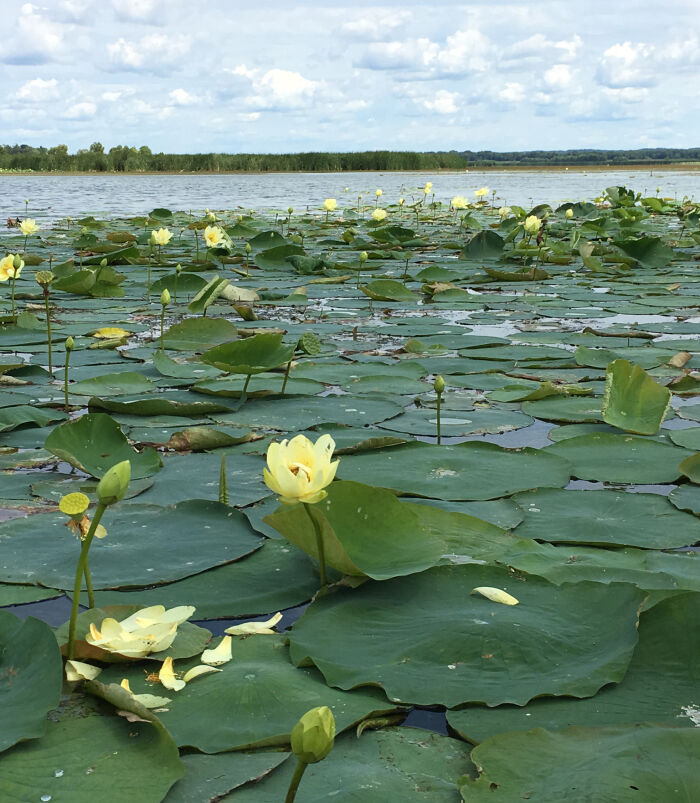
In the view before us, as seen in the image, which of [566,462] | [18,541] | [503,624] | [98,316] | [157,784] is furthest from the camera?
[98,316]

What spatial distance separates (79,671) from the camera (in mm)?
1095

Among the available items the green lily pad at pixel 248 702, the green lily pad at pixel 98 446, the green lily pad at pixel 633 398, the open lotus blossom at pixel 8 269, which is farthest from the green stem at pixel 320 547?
the open lotus blossom at pixel 8 269

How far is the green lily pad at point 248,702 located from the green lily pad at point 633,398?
1400mm

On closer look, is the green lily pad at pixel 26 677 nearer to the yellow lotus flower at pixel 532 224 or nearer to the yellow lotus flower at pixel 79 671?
the yellow lotus flower at pixel 79 671

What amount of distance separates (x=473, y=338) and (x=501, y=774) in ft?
9.29

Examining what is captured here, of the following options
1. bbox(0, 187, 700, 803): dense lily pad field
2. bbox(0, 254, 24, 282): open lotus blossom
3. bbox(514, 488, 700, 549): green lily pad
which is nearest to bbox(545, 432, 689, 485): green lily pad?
bbox(0, 187, 700, 803): dense lily pad field

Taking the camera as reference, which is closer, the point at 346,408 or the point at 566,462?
the point at 566,462

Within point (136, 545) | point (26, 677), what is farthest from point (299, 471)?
point (136, 545)

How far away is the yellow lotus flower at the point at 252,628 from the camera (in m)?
1.26

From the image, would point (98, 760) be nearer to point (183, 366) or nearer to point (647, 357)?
point (183, 366)

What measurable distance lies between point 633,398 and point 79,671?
1723 mm

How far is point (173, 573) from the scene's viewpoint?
1.44 m

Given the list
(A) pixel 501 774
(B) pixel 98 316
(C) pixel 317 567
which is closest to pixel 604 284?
(B) pixel 98 316

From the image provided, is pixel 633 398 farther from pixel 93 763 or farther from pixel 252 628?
pixel 93 763
